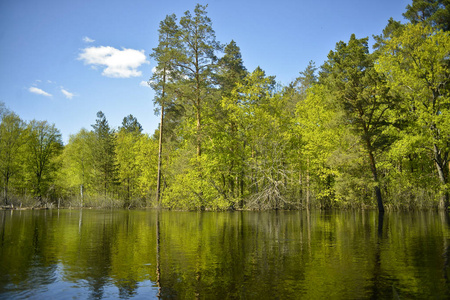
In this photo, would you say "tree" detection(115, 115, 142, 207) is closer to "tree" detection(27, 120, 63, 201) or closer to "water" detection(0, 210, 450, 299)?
"tree" detection(27, 120, 63, 201)

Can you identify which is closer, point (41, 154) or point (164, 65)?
point (164, 65)

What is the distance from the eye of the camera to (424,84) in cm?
2664

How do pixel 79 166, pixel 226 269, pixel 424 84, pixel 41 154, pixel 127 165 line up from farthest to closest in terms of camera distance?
pixel 79 166 < pixel 127 165 < pixel 41 154 < pixel 424 84 < pixel 226 269

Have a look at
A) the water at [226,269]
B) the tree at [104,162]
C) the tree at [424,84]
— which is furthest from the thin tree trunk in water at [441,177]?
the tree at [104,162]

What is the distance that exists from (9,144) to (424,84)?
50136 mm

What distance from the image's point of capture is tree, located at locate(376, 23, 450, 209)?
25.7 meters

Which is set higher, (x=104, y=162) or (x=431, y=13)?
(x=431, y=13)

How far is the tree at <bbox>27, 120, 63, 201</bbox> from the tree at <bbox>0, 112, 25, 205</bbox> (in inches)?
116

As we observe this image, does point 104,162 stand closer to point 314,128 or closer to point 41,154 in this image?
point 41,154

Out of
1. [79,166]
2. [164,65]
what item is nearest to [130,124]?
[79,166]

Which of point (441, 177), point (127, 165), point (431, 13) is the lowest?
point (441, 177)

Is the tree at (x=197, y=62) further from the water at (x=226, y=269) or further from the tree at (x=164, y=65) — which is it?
the water at (x=226, y=269)

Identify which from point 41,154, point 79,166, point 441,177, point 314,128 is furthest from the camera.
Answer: point 79,166

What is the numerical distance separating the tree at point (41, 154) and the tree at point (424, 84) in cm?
4827
